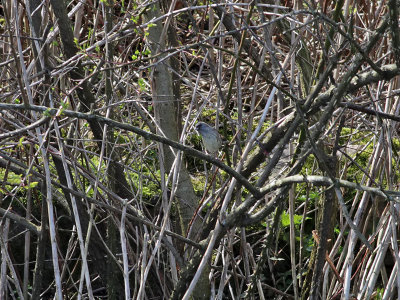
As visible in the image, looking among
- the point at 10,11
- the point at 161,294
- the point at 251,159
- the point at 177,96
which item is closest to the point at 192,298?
the point at 161,294

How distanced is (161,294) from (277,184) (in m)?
1.12

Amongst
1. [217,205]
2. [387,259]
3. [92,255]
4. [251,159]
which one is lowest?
[387,259]

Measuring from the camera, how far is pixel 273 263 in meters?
3.31

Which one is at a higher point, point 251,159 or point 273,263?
point 251,159

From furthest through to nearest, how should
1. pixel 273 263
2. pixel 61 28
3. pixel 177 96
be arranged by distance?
pixel 273 263
pixel 177 96
pixel 61 28

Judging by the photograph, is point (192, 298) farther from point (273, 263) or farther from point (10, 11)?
point (10, 11)

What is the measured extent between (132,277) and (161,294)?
351 mm

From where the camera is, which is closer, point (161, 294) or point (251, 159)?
point (251, 159)

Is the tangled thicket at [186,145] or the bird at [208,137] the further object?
the bird at [208,137]

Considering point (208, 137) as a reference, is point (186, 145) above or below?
above

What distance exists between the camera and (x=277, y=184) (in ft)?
6.61

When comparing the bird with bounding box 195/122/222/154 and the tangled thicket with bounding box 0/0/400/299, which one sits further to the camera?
the bird with bounding box 195/122/222/154

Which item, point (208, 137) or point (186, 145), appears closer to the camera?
point (186, 145)

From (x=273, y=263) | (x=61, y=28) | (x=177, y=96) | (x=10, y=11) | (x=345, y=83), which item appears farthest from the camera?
(x=273, y=263)
